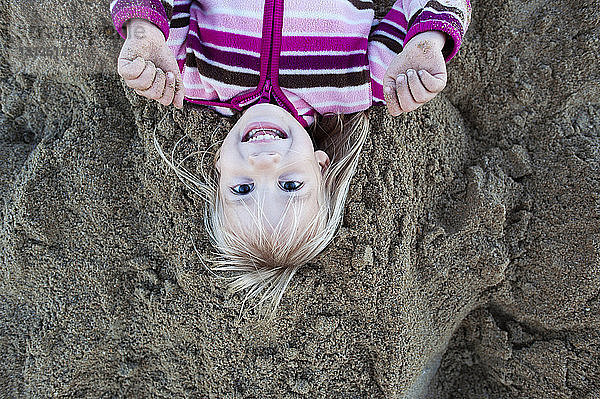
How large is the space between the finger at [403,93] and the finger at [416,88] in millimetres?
10

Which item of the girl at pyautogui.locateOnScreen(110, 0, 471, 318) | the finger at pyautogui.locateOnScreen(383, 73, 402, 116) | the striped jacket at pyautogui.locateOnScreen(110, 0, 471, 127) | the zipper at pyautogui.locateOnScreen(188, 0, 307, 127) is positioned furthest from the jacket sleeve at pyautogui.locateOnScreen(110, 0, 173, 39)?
the finger at pyautogui.locateOnScreen(383, 73, 402, 116)

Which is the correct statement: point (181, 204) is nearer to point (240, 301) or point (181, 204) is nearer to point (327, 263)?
point (240, 301)

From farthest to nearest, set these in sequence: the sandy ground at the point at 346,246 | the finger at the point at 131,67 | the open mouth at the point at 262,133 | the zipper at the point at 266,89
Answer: the sandy ground at the point at 346,246 → the zipper at the point at 266,89 → the open mouth at the point at 262,133 → the finger at the point at 131,67

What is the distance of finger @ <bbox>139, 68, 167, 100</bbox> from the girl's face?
Result: 26 centimetres

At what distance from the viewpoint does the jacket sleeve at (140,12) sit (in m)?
1.40

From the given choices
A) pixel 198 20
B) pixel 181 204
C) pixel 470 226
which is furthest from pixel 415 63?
pixel 181 204

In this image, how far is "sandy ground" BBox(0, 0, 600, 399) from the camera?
1.71m

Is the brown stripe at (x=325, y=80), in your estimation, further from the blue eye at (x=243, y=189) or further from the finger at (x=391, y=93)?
the blue eye at (x=243, y=189)

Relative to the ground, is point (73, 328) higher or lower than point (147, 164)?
lower

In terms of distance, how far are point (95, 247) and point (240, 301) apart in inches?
22.4

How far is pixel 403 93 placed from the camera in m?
1.39

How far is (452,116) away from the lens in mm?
1854

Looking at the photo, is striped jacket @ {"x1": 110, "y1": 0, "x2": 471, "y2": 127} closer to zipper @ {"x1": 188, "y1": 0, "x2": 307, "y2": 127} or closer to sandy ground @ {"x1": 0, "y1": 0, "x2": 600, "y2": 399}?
zipper @ {"x1": 188, "y1": 0, "x2": 307, "y2": 127}

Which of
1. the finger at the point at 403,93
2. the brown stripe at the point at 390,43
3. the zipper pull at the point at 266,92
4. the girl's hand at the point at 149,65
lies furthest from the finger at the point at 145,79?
the brown stripe at the point at 390,43
